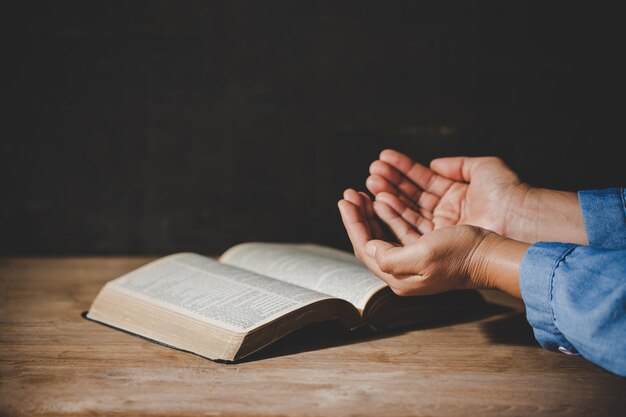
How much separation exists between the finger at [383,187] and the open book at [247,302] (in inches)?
5.4

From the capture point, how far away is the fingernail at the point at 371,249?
95 centimetres

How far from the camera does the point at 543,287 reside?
79 centimetres

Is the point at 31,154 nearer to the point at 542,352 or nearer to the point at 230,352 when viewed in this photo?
the point at 230,352

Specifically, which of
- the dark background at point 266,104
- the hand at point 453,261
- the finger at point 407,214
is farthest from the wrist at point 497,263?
the dark background at point 266,104

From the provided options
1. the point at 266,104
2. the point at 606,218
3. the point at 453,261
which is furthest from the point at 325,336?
the point at 266,104

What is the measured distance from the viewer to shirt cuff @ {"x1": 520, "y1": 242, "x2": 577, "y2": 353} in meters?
0.79

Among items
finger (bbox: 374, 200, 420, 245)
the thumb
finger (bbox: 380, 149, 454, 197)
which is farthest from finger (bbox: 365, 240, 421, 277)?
finger (bbox: 380, 149, 454, 197)

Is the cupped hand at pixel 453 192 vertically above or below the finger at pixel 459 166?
below

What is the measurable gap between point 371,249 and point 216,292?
25 centimetres

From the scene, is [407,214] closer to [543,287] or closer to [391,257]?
[391,257]

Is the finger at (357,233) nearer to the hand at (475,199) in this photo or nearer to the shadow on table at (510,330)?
the hand at (475,199)

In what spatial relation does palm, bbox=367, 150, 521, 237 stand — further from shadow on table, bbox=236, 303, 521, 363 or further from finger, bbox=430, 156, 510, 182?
shadow on table, bbox=236, 303, 521, 363

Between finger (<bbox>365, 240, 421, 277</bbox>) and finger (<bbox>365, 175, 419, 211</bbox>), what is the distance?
Result: 0.18 metres

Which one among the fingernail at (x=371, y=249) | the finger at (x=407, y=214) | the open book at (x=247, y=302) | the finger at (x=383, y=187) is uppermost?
the finger at (x=383, y=187)
